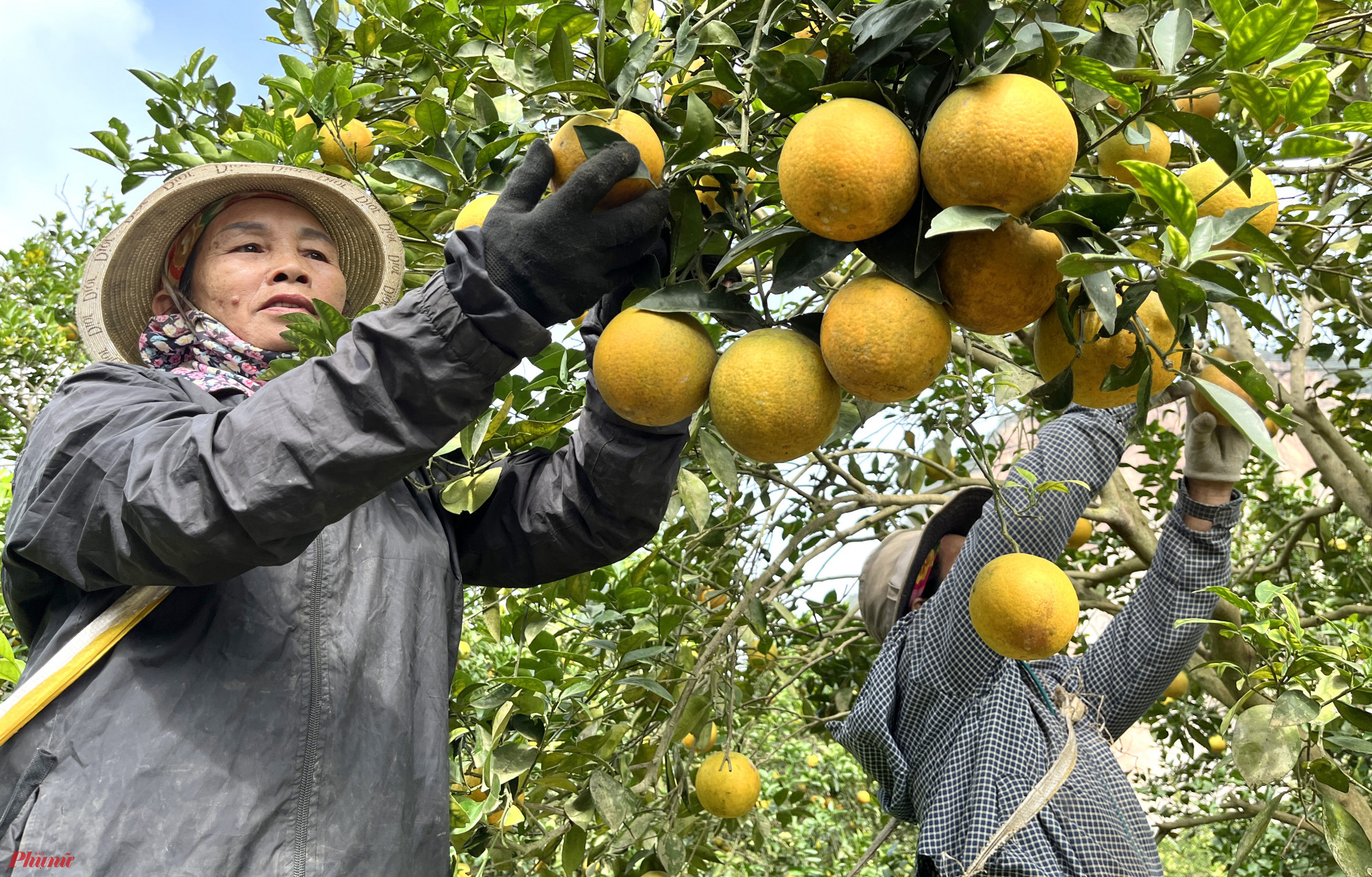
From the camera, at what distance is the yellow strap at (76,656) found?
1091 mm

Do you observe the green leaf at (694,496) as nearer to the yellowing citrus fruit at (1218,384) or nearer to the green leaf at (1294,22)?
the yellowing citrus fruit at (1218,384)

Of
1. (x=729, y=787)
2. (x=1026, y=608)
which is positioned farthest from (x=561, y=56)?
(x=729, y=787)

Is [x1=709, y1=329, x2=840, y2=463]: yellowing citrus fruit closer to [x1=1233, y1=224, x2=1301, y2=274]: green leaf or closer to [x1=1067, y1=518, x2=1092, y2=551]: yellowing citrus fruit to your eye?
[x1=1233, y1=224, x2=1301, y2=274]: green leaf

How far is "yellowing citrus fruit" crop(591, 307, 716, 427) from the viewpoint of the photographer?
968 millimetres

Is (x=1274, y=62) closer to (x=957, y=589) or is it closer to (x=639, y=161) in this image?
(x=639, y=161)

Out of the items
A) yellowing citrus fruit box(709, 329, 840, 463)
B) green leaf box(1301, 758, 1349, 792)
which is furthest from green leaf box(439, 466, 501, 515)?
green leaf box(1301, 758, 1349, 792)

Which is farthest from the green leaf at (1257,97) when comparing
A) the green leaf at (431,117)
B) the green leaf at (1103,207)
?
the green leaf at (431,117)

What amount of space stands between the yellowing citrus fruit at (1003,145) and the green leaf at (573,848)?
149 centimetres

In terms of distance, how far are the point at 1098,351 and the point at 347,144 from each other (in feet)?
4.31

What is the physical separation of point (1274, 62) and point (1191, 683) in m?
2.95

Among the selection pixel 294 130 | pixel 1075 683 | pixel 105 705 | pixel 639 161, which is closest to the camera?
pixel 639 161

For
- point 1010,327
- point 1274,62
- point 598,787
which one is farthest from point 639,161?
point 598,787

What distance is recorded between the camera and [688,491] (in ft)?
5.42

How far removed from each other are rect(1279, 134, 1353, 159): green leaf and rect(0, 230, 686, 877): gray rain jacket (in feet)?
2.25
